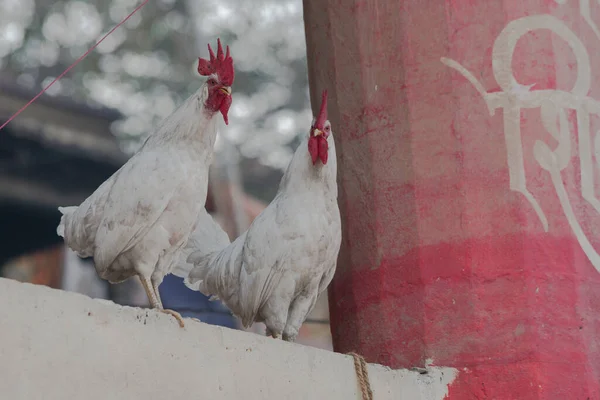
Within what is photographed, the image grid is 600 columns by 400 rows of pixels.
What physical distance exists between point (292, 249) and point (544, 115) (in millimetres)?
1399

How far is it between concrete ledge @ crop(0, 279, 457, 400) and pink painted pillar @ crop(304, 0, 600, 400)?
0.71 metres

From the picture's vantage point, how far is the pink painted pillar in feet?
14.3

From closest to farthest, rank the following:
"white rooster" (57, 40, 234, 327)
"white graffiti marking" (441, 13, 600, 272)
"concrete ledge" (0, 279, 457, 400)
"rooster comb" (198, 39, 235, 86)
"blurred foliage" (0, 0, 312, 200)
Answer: "concrete ledge" (0, 279, 457, 400)
"white rooster" (57, 40, 234, 327)
"rooster comb" (198, 39, 235, 86)
"white graffiti marking" (441, 13, 600, 272)
"blurred foliage" (0, 0, 312, 200)

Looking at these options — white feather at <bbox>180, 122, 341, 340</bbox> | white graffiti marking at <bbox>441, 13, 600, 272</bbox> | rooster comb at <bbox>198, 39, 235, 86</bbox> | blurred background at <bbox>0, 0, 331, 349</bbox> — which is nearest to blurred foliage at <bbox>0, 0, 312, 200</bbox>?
blurred background at <bbox>0, 0, 331, 349</bbox>

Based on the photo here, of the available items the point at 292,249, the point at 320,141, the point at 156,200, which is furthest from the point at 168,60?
the point at 156,200

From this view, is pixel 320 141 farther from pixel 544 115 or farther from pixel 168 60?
pixel 168 60

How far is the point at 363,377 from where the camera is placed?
3930 millimetres

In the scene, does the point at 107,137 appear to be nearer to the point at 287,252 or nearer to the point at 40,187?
the point at 40,187

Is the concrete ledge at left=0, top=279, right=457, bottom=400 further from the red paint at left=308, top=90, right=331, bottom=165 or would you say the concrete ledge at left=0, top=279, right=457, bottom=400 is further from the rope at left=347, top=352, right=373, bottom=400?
the red paint at left=308, top=90, right=331, bottom=165

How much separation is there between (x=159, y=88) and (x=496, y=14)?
4212mm

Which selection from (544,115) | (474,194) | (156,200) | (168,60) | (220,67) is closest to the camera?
(156,200)

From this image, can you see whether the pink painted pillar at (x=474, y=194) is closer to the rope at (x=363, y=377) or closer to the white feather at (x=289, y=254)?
the white feather at (x=289, y=254)

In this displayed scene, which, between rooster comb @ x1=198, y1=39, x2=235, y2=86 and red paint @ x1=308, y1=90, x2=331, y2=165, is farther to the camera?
red paint @ x1=308, y1=90, x2=331, y2=165

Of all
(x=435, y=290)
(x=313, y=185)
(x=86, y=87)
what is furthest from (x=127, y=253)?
(x=86, y=87)
